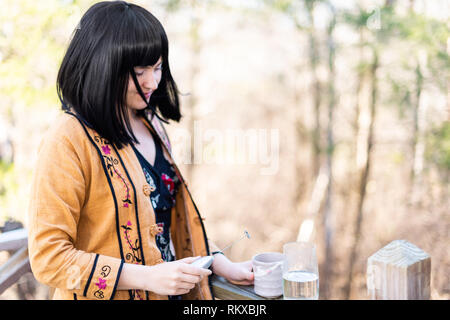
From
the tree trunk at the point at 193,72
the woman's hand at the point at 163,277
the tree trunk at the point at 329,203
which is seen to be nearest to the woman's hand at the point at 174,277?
the woman's hand at the point at 163,277

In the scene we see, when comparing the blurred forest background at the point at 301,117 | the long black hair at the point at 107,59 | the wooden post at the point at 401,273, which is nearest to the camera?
the wooden post at the point at 401,273

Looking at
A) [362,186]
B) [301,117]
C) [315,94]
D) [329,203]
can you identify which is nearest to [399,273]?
[362,186]

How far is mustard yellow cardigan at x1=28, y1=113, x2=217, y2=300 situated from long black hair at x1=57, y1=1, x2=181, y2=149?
0.05m

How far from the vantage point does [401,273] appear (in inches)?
30.0

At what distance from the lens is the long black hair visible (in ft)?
3.57

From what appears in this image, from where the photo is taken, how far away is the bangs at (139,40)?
43.1 inches

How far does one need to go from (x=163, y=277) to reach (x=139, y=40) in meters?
0.62

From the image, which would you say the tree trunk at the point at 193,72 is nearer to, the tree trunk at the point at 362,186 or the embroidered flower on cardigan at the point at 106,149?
the tree trunk at the point at 362,186

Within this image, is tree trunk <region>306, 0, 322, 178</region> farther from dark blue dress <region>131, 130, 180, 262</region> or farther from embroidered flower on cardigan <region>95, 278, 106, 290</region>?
embroidered flower on cardigan <region>95, 278, 106, 290</region>

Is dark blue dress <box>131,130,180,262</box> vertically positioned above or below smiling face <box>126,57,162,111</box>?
below

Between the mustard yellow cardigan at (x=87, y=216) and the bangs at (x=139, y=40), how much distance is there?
218 millimetres

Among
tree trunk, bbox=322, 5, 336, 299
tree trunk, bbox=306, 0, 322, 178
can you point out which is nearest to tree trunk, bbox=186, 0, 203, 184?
tree trunk, bbox=306, 0, 322, 178

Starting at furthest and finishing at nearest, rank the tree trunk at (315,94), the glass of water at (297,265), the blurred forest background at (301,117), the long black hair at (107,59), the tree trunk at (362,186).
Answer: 1. the tree trunk at (315,94)
2. the tree trunk at (362,186)
3. the blurred forest background at (301,117)
4. the long black hair at (107,59)
5. the glass of water at (297,265)
